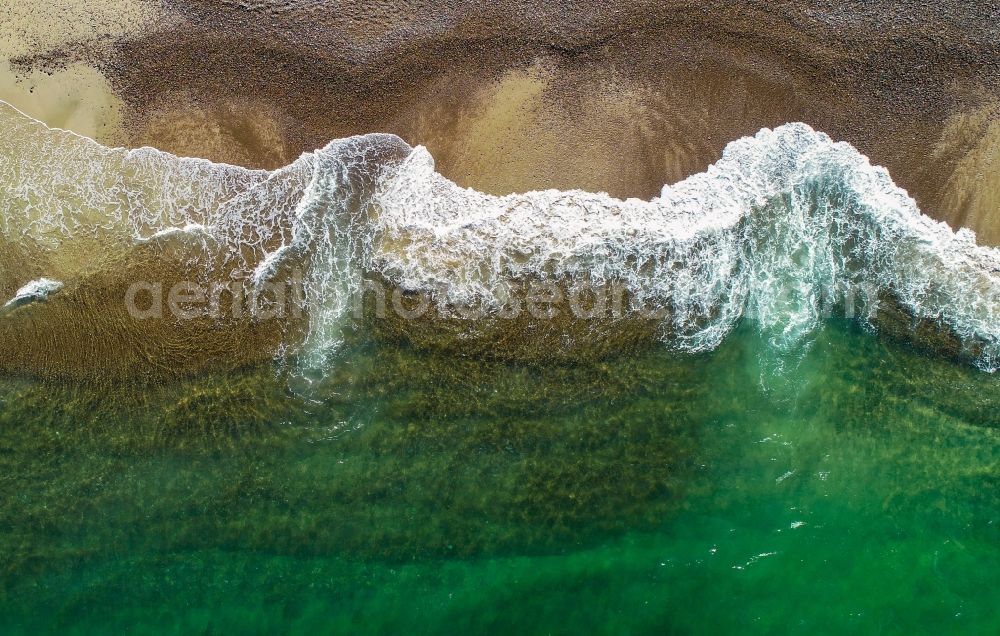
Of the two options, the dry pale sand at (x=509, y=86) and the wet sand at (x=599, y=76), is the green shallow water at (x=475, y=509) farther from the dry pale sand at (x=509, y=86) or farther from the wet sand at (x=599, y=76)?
the wet sand at (x=599, y=76)

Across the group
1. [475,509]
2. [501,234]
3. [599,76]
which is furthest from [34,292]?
[599,76]

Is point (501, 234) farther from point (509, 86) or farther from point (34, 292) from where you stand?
point (34, 292)

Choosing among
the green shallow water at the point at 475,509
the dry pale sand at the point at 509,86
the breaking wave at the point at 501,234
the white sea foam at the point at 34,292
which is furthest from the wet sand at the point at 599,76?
the green shallow water at the point at 475,509

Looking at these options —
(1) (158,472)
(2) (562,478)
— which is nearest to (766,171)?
(2) (562,478)

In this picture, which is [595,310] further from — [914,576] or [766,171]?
[914,576]

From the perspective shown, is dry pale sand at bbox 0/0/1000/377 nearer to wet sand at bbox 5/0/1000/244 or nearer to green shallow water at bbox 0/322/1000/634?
wet sand at bbox 5/0/1000/244

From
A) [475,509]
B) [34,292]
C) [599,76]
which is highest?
[599,76]
